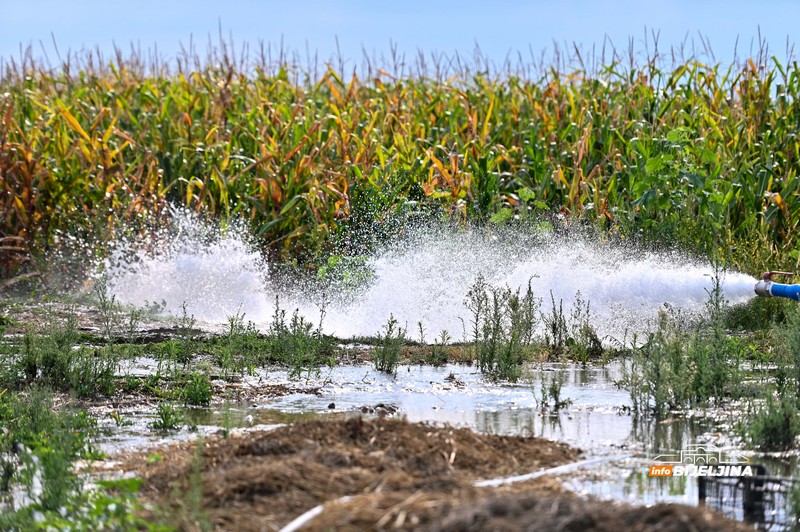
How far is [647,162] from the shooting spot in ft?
41.8

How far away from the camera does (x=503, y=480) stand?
14.7 feet

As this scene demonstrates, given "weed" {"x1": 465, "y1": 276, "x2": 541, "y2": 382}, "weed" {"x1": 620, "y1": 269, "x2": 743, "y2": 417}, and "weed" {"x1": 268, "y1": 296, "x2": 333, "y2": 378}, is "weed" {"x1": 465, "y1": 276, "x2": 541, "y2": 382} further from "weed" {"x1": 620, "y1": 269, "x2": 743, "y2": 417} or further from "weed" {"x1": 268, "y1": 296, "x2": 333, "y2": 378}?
"weed" {"x1": 268, "y1": 296, "x2": 333, "y2": 378}

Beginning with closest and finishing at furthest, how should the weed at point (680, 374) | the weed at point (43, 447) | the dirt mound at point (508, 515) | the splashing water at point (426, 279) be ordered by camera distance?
the dirt mound at point (508, 515) → the weed at point (43, 447) → the weed at point (680, 374) → the splashing water at point (426, 279)

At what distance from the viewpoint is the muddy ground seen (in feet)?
11.5

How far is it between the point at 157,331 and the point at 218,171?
4.69 metres

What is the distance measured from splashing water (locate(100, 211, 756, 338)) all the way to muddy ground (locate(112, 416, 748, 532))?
Answer: 16.7 feet

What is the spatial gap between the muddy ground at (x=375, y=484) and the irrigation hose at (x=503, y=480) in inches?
1.0

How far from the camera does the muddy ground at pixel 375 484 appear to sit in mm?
3518

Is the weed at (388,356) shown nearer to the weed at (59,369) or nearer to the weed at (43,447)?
the weed at (59,369)

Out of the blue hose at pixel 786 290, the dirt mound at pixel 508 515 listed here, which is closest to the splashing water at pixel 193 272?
the blue hose at pixel 786 290

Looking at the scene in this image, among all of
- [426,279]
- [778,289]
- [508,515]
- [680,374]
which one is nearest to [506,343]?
[680,374]

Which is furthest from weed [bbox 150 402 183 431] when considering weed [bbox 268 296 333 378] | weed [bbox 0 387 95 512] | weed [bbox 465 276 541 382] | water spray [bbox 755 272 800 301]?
water spray [bbox 755 272 800 301]

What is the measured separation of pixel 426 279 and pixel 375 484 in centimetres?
794

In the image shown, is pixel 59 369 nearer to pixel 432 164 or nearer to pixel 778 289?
pixel 778 289
